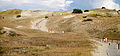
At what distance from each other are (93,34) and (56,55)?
3276cm

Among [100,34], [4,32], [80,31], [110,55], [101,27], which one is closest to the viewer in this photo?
[110,55]

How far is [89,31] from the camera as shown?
51531mm

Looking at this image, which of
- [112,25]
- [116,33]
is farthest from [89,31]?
[116,33]

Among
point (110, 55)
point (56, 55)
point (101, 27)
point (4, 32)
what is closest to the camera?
point (56, 55)

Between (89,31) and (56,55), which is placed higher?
(56,55)

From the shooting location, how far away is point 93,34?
4769 centimetres

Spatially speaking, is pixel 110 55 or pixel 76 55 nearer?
pixel 76 55

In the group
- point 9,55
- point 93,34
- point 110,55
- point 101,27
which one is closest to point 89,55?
point 110,55

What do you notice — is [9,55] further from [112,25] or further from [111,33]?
[112,25]

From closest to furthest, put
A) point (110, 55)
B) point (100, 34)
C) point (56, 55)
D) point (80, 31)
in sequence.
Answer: point (56, 55), point (110, 55), point (100, 34), point (80, 31)

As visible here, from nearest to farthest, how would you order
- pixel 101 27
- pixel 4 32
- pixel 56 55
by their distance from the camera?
pixel 56 55, pixel 4 32, pixel 101 27

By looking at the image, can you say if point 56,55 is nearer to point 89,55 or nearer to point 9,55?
point 89,55

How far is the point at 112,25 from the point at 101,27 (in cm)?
368

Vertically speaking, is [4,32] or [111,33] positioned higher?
[4,32]
